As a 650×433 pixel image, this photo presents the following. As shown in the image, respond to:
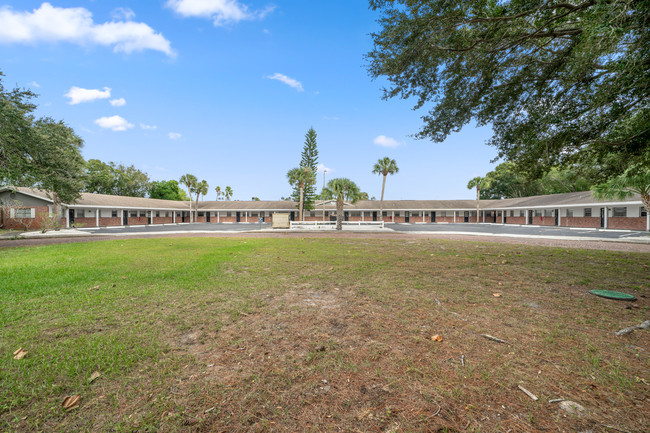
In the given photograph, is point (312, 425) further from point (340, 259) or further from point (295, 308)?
point (340, 259)

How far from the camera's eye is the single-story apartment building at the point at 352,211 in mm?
30406

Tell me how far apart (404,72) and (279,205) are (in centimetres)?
4947

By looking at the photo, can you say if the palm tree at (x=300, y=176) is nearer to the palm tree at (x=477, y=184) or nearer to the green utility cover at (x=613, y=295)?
the palm tree at (x=477, y=184)

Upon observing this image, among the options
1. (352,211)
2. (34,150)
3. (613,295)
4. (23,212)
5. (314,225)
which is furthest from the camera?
(352,211)

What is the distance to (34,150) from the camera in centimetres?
1563

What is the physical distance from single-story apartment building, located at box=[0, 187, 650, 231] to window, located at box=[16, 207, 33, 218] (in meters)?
0.08

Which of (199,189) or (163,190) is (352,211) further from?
(163,190)

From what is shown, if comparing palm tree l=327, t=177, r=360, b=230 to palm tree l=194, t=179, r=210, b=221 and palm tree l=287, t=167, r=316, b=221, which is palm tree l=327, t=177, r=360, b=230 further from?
palm tree l=194, t=179, r=210, b=221

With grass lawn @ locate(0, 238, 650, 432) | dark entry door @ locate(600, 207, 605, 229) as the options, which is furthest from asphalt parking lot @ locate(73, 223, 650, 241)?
grass lawn @ locate(0, 238, 650, 432)

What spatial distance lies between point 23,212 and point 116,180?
1209 inches

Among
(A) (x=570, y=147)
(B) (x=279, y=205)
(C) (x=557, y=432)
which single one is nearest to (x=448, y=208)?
(B) (x=279, y=205)

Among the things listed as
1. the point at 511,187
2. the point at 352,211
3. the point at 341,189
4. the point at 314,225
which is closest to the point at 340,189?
the point at 341,189

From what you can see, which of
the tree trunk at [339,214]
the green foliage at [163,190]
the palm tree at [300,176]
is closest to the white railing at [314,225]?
the tree trunk at [339,214]

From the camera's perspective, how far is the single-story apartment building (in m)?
30.4
